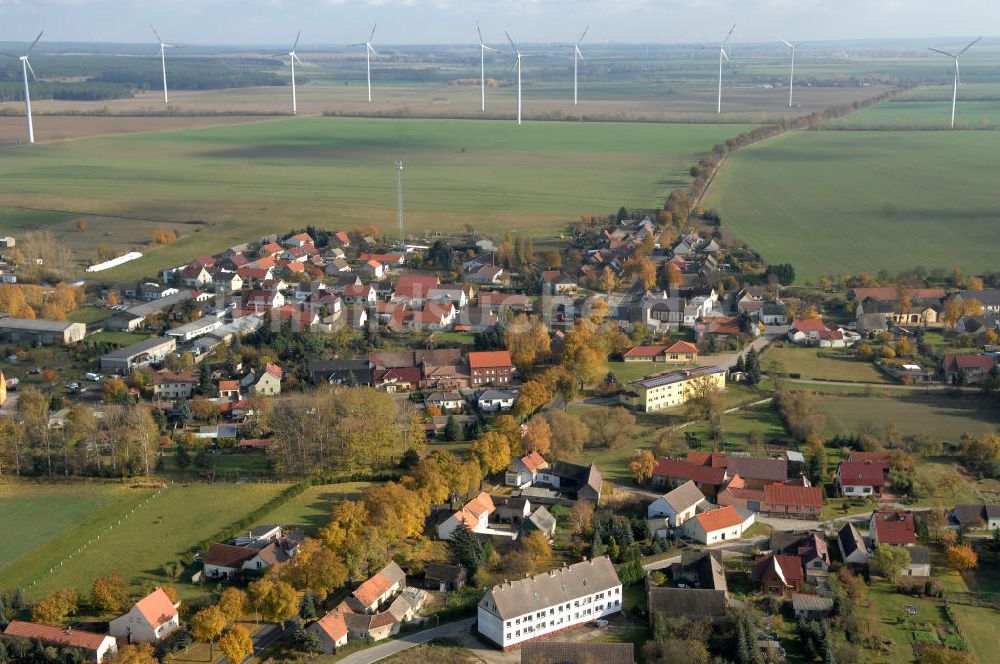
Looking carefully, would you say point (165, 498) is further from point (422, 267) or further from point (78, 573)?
point (422, 267)

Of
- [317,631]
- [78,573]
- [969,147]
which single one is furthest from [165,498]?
[969,147]

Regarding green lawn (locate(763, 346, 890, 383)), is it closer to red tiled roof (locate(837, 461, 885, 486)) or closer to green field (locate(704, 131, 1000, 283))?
red tiled roof (locate(837, 461, 885, 486))

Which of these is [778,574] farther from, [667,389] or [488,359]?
[488,359]

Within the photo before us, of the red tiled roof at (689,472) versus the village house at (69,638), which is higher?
the red tiled roof at (689,472)

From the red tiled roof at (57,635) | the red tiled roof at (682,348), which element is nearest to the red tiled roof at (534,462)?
the red tiled roof at (682,348)

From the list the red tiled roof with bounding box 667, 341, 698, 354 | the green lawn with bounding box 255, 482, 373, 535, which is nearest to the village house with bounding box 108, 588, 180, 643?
the green lawn with bounding box 255, 482, 373, 535

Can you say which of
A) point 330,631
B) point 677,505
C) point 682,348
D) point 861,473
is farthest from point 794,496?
point 682,348

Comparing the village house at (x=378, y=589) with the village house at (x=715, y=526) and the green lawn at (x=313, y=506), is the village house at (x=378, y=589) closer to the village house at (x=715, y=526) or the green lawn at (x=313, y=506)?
the green lawn at (x=313, y=506)
